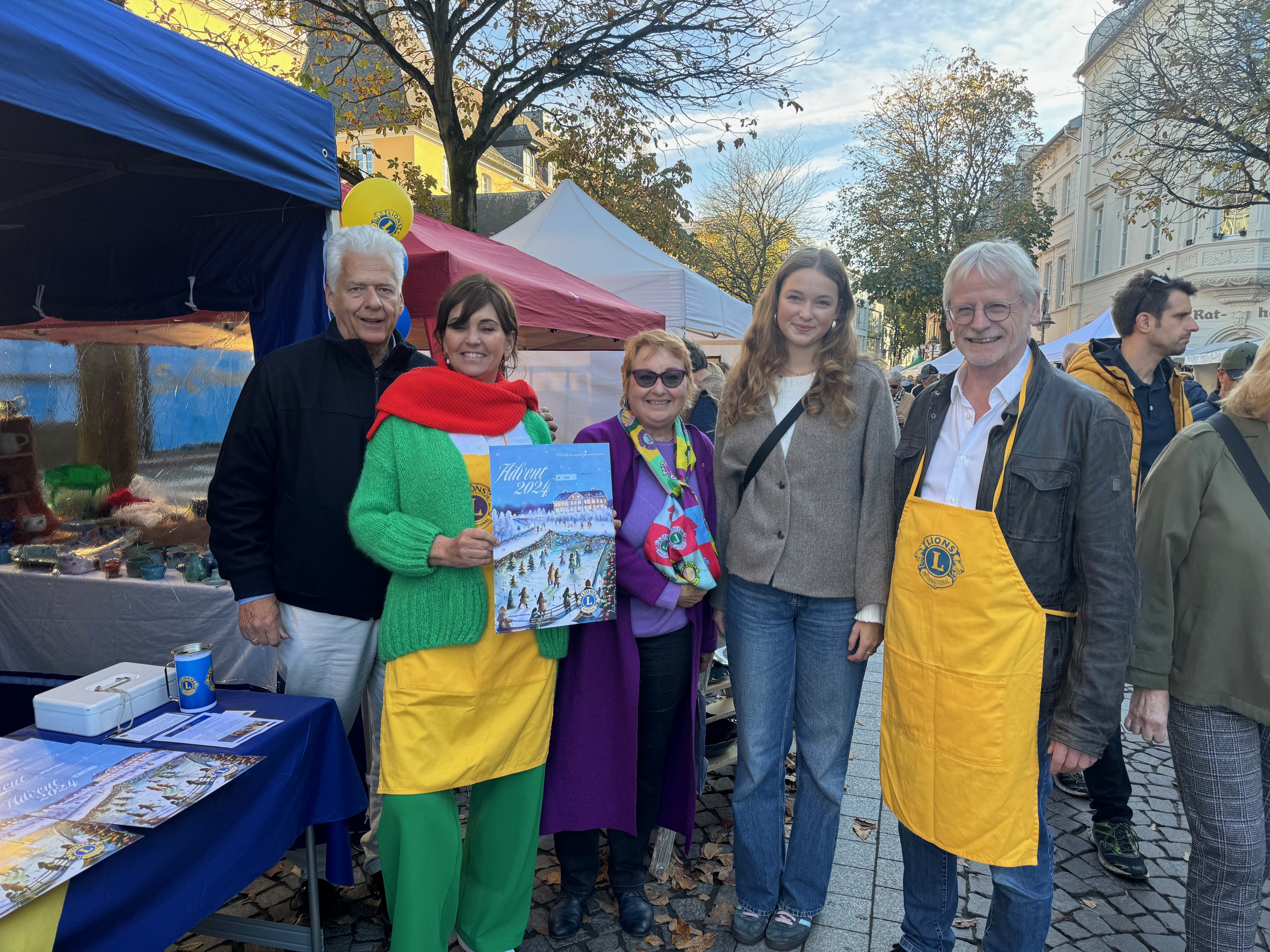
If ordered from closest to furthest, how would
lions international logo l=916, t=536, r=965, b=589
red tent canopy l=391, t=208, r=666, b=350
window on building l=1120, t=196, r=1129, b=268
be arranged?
lions international logo l=916, t=536, r=965, b=589
red tent canopy l=391, t=208, r=666, b=350
window on building l=1120, t=196, r=1129, b=268

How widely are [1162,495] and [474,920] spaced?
94.3 inches

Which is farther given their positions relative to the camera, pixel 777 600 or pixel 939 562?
pixel 777 600

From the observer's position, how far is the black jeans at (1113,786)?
3.06m

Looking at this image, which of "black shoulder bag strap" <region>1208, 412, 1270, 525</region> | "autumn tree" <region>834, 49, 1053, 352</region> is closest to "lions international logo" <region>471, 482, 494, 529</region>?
"black shoulder bag strap" <region>1208, 412, 1270, 525</region>

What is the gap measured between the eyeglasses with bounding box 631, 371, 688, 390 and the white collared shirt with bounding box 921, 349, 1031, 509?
0.81 m

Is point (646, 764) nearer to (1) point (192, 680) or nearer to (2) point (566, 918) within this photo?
(2) point (566, 918)

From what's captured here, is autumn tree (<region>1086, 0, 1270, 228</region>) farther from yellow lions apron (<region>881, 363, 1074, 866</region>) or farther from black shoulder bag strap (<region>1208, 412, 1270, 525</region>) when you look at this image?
yellow lions apron (<region>881, 363, 1074, 866</region>)

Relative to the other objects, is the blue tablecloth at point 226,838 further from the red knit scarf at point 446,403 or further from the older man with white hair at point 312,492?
the red knit scarf at point 446,403

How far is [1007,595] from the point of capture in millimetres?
1869

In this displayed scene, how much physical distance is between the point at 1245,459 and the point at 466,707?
223 cm

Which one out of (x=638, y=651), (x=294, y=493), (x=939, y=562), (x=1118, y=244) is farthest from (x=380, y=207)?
(x=1118, y=244)

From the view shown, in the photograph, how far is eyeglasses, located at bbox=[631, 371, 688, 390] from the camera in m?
2.39

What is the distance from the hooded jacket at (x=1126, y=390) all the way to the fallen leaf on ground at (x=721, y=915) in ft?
8.11

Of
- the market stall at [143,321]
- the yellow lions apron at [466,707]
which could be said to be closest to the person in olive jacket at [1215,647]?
the yellow lions apron at [466,707]
